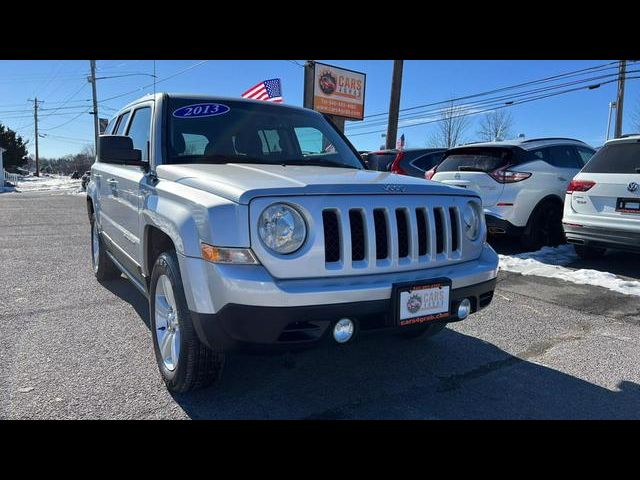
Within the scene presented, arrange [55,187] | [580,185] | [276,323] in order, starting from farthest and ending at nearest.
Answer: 1. [55,187]
2. [580,185]
3. [276,323]

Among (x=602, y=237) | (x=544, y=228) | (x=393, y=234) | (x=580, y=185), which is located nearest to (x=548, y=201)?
(x=544, y=228)

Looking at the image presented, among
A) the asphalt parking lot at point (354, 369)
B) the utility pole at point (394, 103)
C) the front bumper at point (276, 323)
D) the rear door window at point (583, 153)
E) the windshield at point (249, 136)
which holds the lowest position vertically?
the asphalt parking lot at point (354, 369)

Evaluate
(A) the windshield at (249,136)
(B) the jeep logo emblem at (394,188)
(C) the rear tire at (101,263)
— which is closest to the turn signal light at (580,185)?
(A) the windshield at (249,136)

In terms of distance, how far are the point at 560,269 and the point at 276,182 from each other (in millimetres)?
5066

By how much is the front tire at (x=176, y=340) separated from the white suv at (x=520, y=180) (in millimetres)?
4785

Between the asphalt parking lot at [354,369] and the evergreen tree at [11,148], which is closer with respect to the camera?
the asphalt parking lot at [354,369]

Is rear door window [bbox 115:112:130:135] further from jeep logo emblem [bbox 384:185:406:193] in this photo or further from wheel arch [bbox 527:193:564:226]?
wheel arch [bbox 527:193:564:226]

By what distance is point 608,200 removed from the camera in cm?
579

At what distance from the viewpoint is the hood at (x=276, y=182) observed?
2334 mm

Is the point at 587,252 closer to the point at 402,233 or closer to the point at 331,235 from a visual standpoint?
the point at 402,233

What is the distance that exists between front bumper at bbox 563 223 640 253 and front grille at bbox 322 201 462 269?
3.77 m

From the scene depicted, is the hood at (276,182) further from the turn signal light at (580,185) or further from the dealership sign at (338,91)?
the dealership sign at (338,91)

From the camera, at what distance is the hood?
7.66ft
